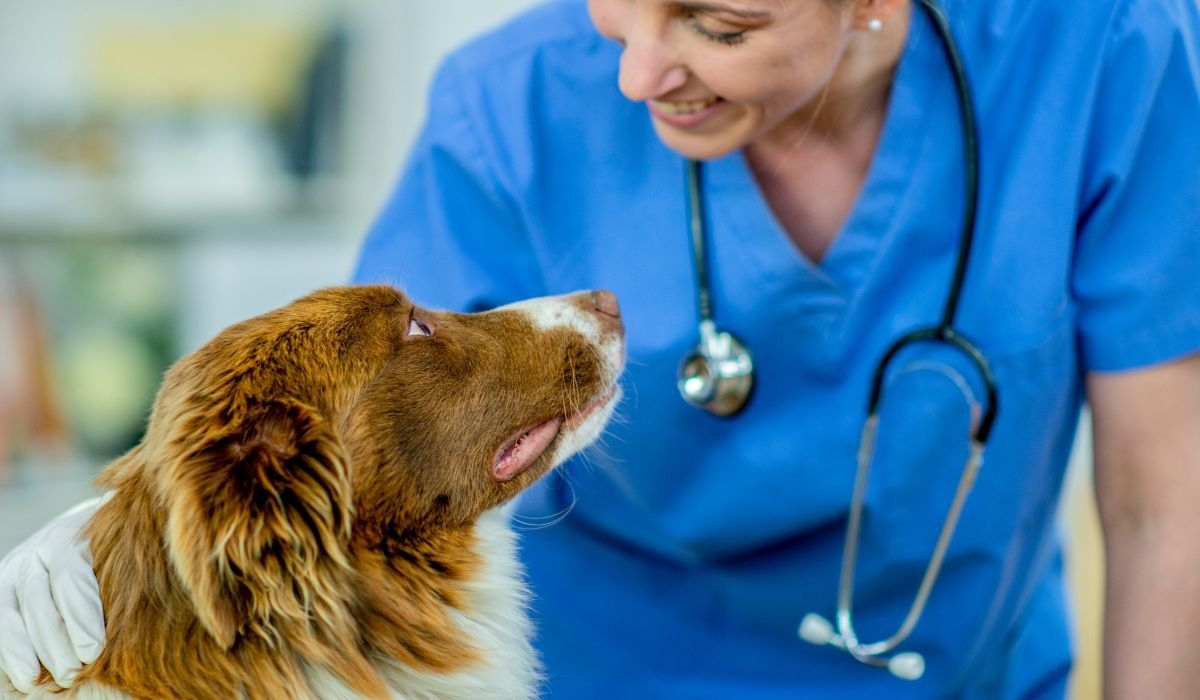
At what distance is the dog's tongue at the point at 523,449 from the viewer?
1162 millimetres

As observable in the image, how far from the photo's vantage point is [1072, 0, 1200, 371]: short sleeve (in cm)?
Answer: 119

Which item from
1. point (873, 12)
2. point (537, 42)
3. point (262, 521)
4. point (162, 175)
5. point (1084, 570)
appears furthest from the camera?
point (1084, 570)

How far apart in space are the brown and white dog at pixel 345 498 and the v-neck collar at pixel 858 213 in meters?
0.20

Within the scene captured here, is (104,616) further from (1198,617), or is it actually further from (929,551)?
(1198,617)

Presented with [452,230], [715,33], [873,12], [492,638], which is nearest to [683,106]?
[715,33]

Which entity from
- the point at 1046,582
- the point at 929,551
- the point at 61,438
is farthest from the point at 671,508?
the point at 61,438

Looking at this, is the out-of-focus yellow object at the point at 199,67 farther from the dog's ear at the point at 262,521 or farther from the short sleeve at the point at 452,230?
the dog's ear at the point at 262,521

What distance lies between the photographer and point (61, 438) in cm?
265

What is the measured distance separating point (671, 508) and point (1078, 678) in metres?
1.59

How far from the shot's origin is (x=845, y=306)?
4.20 ft

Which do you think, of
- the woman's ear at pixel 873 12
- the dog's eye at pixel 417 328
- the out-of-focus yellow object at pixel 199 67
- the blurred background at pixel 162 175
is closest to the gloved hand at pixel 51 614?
the dog's eye at pixel 417 328

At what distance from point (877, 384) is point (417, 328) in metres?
0.49

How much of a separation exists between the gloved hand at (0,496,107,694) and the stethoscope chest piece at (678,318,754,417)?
0.62 metres

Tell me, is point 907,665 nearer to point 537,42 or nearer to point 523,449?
point 523,449
